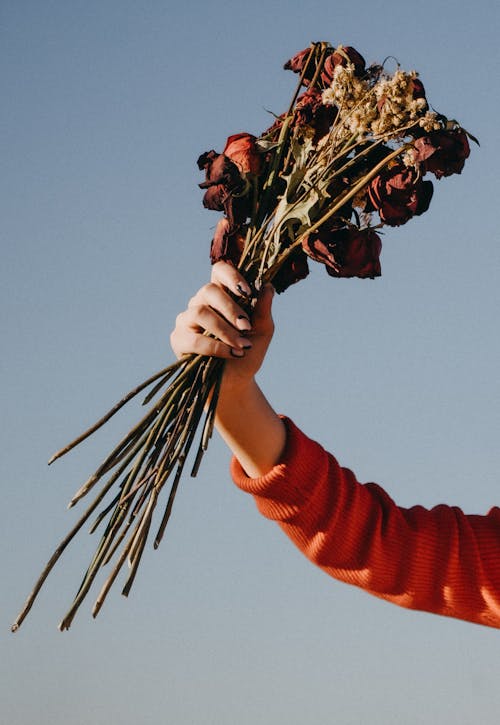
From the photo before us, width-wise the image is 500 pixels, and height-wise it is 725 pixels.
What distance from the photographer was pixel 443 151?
172cm

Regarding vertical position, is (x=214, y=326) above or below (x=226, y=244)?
below

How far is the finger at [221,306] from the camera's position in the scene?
68.9 inches

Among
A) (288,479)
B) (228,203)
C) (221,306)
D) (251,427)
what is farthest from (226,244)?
(288,479)

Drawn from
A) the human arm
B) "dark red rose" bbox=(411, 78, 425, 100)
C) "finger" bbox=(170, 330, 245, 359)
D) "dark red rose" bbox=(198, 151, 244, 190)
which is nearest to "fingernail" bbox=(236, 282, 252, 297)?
"finger" bbox=(170, 330, 245, 359)

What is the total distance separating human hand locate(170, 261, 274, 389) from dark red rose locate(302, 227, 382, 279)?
0.40ft

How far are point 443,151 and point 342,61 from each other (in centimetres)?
35

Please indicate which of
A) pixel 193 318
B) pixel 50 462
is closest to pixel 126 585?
pixel 50 462

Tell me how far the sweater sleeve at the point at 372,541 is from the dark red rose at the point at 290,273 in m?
0.41

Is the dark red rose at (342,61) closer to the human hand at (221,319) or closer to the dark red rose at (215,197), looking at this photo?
the dark red rose at (215,197)

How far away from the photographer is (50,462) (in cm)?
159

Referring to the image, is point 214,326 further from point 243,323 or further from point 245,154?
point 245,154

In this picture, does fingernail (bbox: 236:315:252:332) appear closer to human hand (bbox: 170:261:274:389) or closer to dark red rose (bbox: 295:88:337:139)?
human hand (bbox: 170:261:274:389)

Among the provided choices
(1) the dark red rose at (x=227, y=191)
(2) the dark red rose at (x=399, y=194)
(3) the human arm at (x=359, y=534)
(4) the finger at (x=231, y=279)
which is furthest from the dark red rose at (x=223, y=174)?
(3) the human arm at (x=359, y=534)

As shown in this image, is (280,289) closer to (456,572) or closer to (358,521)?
(358,521)
